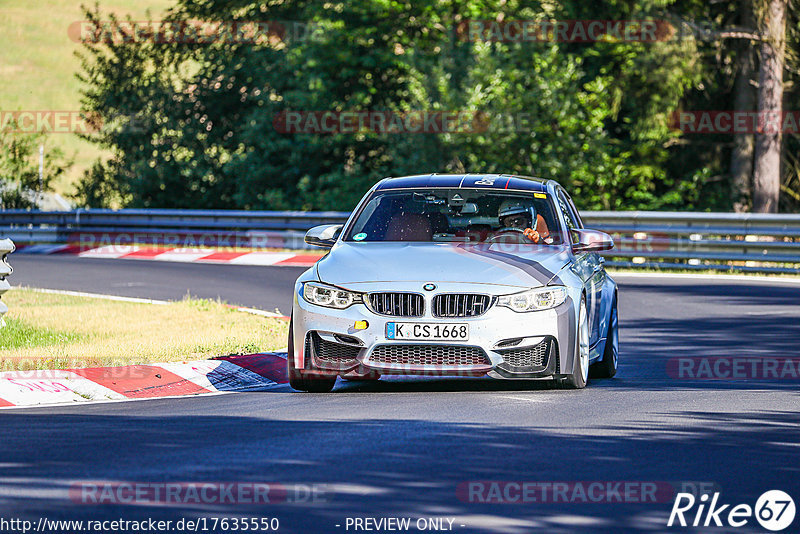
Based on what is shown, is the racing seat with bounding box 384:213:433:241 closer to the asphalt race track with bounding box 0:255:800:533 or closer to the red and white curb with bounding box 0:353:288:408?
the asphalt race track with bounding box 0:255:800:533

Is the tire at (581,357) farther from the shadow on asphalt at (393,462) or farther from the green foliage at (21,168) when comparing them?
the green foliage at (21,168)

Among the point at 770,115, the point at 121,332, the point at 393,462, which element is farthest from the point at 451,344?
the point at 770,115

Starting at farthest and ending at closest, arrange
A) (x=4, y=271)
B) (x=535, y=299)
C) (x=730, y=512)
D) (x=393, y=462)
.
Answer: (x=4, y=271), (x=535, y=299), (x=393, y=462), (x=730, y=512)

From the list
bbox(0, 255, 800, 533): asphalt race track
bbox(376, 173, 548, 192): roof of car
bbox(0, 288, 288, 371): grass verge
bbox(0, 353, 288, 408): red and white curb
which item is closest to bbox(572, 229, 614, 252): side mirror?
bbox(376, 173, 548, 192): roof of car

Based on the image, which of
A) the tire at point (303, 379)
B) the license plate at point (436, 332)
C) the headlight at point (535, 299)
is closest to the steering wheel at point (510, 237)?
the headlight at point (535, 299)

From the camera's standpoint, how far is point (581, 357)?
10406 mm

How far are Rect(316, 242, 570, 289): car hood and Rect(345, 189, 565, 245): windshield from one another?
0.94ft

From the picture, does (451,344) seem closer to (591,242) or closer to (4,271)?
(591,242)

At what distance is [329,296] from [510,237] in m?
1.68

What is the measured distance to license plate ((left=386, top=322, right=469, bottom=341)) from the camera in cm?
988

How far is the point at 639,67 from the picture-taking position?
3281cm

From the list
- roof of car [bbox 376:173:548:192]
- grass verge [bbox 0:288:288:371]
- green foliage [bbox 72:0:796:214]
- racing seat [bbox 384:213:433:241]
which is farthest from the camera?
green foliage [bbox 72:0:796:214]

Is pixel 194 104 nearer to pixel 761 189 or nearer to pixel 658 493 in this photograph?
pixel 761 189

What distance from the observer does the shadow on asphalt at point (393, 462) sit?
20.7ft
